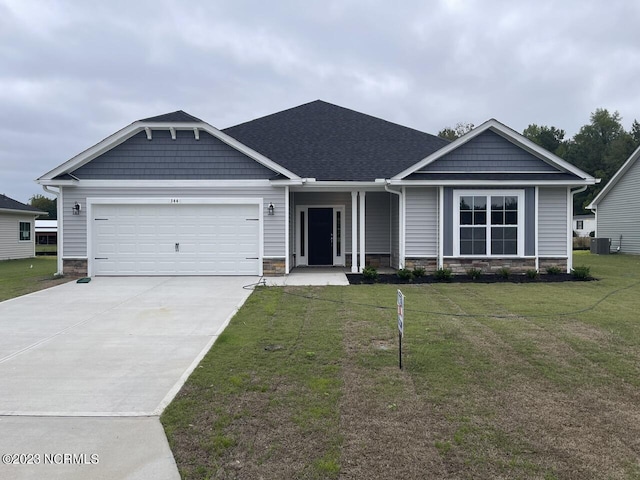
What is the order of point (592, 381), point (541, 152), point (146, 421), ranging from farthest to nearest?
point (541, 152), point (592, 381), point (146, 421)

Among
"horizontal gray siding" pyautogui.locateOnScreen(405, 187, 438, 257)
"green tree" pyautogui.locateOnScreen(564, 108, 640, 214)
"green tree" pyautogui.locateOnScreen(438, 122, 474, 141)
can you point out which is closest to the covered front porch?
"horizontal gray siding" pyautogui.locateOnScreen(405, 187, 438, 257)

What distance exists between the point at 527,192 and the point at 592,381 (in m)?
9.30

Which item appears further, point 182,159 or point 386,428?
point 182,159

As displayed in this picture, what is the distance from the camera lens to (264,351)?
5574mm

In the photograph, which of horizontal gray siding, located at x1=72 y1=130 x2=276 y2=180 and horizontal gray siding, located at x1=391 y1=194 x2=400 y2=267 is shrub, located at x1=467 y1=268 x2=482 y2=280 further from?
horizontal gray siding, located at x1=72 y1=130 x2=276 y2=180

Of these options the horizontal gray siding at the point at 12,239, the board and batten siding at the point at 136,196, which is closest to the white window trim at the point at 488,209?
the board and batten siding at the point at 136,196

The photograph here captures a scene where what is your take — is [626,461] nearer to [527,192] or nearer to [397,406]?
[397,406]

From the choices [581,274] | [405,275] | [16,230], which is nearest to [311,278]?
[405,275]

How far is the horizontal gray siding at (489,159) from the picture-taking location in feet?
42.3

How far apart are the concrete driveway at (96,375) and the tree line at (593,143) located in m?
42.1

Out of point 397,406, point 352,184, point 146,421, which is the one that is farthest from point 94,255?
point 397,406

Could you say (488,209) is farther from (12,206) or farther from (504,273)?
(12,206)

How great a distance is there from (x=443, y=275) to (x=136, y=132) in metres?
9.49

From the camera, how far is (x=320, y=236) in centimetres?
1609
